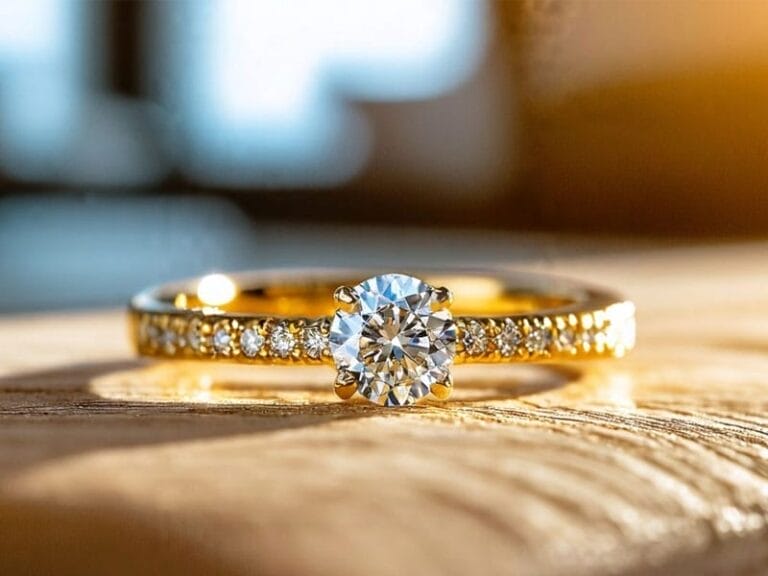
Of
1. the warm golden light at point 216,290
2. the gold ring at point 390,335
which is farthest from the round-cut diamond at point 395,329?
the warm golden light at point 216,290

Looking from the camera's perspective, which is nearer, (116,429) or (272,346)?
(116,429)

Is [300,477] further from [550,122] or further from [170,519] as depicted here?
[550,122]

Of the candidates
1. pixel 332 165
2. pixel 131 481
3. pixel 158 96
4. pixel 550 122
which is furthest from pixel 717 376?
pixel 158 96

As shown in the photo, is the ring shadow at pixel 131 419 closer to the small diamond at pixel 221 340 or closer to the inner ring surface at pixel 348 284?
the small diamond at pixel 221 340

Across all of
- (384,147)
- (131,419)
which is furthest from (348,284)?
(384,147)

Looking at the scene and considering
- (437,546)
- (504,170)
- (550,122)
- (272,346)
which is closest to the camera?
(437,546)

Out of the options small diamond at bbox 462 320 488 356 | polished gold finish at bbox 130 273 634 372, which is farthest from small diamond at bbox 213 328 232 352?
small diamond at bbox 462 320 488 356

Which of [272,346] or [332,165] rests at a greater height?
[332,165]
